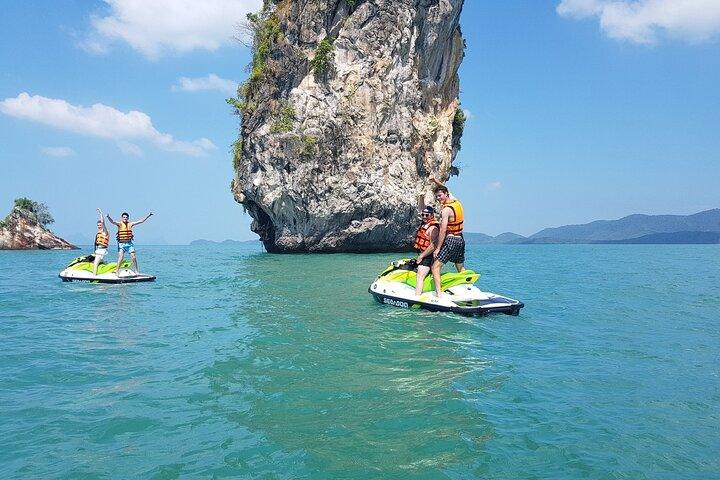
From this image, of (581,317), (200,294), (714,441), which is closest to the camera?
(714,441)

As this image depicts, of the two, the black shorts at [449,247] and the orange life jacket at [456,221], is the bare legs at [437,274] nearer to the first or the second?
the black shorts at [449,247]

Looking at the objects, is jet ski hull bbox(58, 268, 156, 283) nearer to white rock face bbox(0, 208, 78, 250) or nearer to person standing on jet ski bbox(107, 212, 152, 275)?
person standing on jet ski bbox(107, 212, 152, 275)

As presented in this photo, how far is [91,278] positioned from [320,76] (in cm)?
2605

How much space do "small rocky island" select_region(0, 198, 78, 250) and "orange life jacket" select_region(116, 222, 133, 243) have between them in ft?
152

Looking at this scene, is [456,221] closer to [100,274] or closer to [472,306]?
[472,306]

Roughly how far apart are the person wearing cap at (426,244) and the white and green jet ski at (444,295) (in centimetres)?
28

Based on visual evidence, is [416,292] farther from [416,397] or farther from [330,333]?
[416,397]

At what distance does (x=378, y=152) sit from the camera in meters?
37.9

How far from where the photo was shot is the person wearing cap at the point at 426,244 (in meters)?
10.7

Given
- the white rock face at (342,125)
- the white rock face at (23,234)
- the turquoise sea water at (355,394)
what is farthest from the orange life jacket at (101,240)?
the white rock face at (23,234)

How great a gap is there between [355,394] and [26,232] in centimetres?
6064

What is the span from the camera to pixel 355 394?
5.33 m

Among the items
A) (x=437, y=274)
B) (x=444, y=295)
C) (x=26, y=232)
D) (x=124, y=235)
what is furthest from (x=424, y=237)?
(x=26, y=232)

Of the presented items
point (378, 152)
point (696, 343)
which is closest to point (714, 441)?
point (696, 343)
